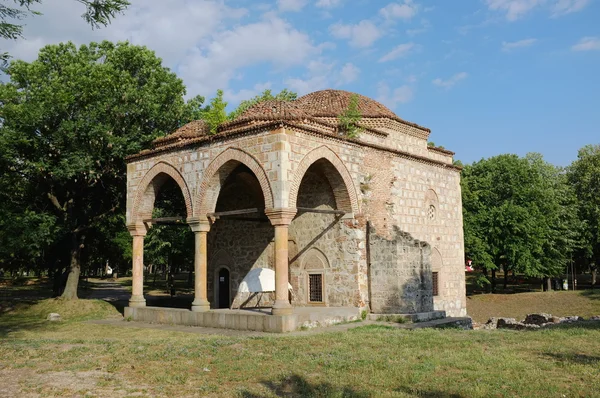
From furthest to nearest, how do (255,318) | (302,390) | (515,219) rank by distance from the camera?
(515,219) < (255,318) < (302,390)

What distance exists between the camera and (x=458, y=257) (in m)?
20.3

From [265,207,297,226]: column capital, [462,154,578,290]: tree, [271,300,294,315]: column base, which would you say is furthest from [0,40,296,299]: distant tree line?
[462,154,578,290]: tree

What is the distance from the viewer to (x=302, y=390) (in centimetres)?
670

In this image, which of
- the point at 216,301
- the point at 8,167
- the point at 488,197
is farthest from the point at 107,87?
the point at 488,197

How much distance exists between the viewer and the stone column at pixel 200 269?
1512cm

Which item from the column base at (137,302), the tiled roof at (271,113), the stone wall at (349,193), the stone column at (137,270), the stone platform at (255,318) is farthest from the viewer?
the stone column at (137,270)

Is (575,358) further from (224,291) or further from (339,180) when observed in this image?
(224,291)

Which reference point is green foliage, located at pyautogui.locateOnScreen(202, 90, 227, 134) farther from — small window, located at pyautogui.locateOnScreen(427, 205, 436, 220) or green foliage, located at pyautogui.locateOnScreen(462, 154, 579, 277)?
green foliage, located at pyautogui.locateOnScreen(462, 154, 579, 277)

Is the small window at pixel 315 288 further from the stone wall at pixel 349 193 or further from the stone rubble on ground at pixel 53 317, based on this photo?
the stone rubble on ground at pixel 53 317

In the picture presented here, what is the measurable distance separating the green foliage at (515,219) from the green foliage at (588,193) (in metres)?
1.92

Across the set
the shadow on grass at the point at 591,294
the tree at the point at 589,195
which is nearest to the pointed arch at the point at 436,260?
the shadow on grass at the point at 591,294

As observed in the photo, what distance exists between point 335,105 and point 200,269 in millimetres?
7454

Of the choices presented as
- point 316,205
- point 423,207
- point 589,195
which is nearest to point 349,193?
point 316,205

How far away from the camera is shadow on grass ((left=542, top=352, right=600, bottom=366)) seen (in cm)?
778
